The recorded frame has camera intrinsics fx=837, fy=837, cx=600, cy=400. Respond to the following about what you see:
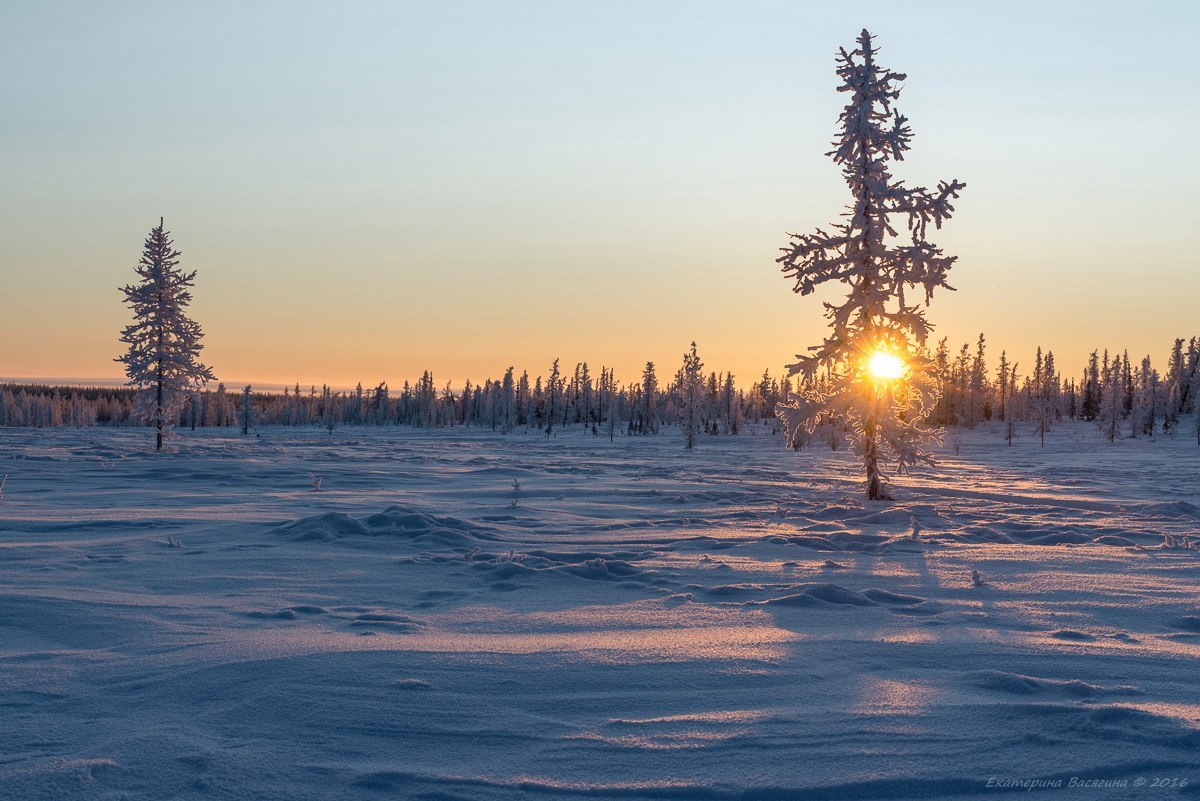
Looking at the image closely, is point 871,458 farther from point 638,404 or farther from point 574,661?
point 638,404

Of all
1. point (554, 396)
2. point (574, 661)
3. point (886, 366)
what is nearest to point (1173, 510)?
point (886, 366)

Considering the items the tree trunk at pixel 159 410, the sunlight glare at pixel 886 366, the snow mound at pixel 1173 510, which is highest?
the sunlight glare at pixel 886 366

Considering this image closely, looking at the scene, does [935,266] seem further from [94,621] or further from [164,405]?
[164,405]

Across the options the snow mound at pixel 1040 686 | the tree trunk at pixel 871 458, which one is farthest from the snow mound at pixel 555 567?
the tree trunk at pixel 871 458

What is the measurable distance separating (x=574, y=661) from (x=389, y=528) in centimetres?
597

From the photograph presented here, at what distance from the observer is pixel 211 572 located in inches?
289

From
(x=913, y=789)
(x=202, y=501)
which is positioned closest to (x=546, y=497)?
(x=202, y=501)

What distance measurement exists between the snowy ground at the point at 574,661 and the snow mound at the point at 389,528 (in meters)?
0.06

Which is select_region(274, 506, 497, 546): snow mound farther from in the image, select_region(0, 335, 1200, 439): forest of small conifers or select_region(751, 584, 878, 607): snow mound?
select_region(0, 335, 1200, 439): forest of small conifers

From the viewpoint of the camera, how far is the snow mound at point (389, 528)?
31.5ft

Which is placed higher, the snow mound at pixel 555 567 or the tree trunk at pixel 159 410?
the tree trunk at pixel 159 410

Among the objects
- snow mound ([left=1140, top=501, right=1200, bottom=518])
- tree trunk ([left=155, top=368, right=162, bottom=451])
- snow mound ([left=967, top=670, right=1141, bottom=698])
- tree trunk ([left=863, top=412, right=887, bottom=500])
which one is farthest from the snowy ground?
tree trunk ([left=155, top=368, right=162, bottom=451])

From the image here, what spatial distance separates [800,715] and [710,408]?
5195 inches

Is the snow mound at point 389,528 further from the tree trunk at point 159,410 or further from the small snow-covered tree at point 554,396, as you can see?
the small snow-covered tree at point 554,396
